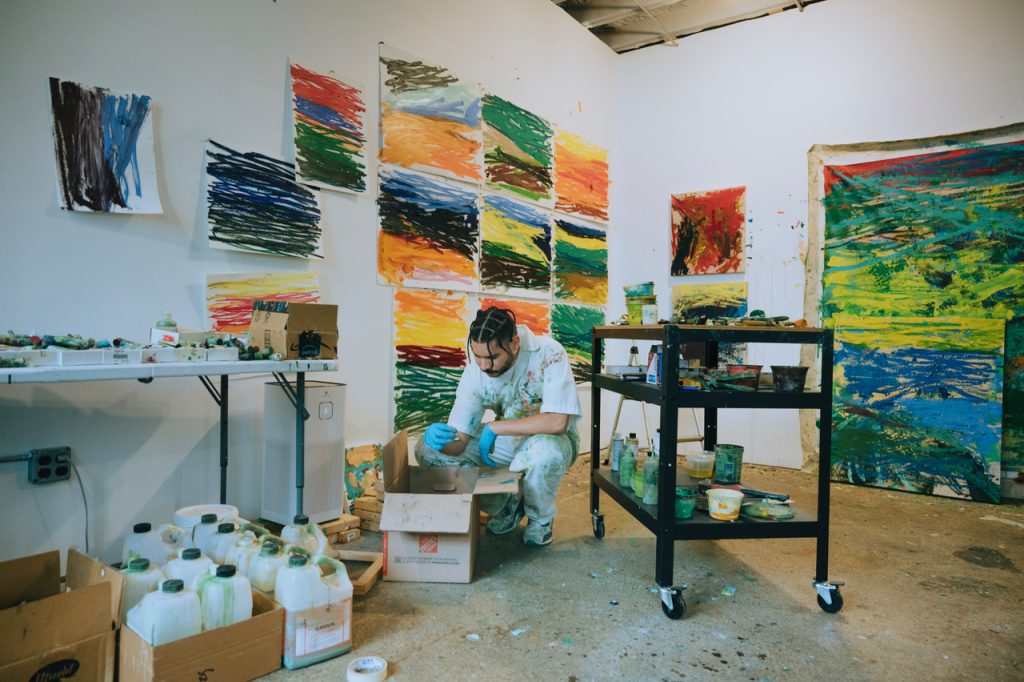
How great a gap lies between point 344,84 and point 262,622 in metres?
2.55

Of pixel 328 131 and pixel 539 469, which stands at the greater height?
pixel 328 131

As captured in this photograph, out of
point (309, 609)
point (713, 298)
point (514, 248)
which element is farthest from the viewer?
point (713, 298)

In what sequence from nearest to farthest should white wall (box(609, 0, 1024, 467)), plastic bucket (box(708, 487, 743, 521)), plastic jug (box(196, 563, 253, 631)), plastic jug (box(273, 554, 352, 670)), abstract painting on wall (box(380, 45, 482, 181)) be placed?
1. plastic jug (box(196, 563, 253, 631))
2. plastic jug (box(273, 554, 352, 670))
3. plastic bucket (box(708, 487, 743, 521))
4. abstract painting on wall (box(380, 45, 482, 181))
5. white wall (box(609, 0, 1024, 467))

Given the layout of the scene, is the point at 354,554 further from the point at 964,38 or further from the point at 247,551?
the point at 964,38

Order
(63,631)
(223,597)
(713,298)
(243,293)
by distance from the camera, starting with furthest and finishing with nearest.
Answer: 1. (713,298)
2. (243,293)
3. (223,597)
4. (63,631)

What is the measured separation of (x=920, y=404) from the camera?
3.74 meters

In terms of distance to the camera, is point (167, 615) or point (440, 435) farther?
point (440, 435)

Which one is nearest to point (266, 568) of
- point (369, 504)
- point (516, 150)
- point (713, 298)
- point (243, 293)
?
point (369, 504)

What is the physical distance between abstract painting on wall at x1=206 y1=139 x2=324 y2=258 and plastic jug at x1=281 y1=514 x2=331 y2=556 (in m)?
1.35

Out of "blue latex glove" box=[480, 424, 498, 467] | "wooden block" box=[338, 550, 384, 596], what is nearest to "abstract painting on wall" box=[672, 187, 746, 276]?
"blue latex glove" box=[480, 424, 498, 467]

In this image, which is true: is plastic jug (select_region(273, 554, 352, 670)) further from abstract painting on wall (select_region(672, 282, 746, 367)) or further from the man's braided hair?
abstract painting on wall (select_region(672, 282, 746, 367))

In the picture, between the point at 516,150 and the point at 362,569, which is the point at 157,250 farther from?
the point at 516,150

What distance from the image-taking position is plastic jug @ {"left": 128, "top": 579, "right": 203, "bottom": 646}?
136 centimetres

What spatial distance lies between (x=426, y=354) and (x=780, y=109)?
122 inches
